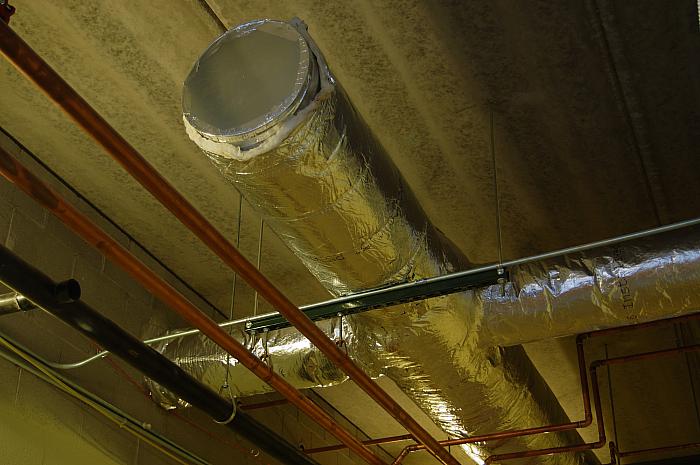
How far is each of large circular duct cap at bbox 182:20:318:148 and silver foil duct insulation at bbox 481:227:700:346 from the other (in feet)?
3.88

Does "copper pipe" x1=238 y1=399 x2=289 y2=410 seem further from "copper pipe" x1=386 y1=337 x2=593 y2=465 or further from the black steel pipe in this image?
"copper pipe" x1=386 y1=337 x2=593 y2=465

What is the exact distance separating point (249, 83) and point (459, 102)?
0.98 metres

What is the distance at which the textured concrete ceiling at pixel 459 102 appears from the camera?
2410mm

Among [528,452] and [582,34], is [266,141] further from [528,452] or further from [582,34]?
[528,452]

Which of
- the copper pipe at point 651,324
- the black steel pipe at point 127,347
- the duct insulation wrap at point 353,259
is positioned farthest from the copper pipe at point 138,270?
the copper pipe at point 651,324

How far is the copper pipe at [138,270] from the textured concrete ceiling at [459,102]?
731mm

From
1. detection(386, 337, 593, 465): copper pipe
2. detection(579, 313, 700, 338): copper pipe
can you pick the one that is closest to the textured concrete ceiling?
detection(579, 313, 700, 338): copper pipe

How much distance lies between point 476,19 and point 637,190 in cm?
108

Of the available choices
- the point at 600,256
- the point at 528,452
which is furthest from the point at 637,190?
the point at 528,452

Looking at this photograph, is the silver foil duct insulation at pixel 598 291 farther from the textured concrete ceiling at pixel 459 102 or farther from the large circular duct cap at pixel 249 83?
the large circular duct cap at pixel 249 83

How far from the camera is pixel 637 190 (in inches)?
120

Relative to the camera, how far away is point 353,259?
2320mm

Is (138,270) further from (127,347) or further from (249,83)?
(249,83)

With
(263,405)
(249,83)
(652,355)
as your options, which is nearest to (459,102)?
(249,83)
